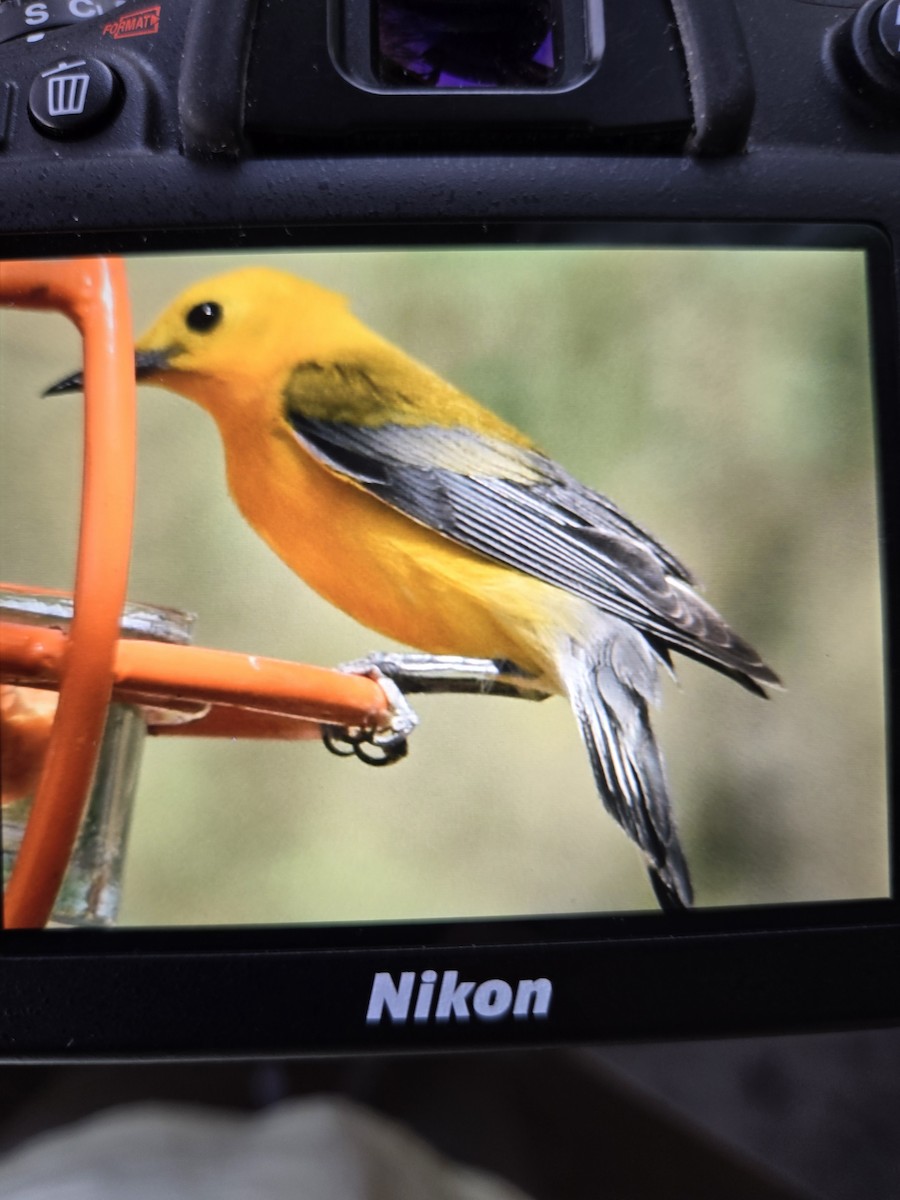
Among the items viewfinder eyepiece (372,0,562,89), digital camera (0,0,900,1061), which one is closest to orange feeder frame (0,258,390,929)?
digital camera (0,0,900,1061)

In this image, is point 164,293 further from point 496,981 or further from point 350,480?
point 496,981

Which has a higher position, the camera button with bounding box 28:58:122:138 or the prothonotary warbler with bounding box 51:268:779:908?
the camera button with bounding box 28:58:122:138

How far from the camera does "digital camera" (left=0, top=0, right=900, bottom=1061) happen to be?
30 centimetres

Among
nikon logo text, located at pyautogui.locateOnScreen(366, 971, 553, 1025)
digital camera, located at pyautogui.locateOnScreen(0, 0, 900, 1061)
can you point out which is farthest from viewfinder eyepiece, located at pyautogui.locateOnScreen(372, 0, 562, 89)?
nikon logo text, located at pyautogui.locateOnScreen(366, 971, 553, 1025)

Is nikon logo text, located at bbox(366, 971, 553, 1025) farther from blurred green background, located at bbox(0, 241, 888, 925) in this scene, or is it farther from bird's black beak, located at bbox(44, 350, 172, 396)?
bird's black beak, located at bbox(44, 350, 172, 396)

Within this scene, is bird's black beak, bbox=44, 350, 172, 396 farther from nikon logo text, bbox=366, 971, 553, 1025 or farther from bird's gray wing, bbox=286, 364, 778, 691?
nikon logo text, bbox=366, 971, 553, 1025

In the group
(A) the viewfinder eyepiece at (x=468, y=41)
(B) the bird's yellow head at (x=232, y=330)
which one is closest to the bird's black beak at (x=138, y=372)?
(B) the bird's yellow head at (x=232, y=330)

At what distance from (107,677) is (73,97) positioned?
0.16 m

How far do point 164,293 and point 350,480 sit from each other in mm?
71

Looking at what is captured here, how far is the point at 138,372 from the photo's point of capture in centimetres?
30

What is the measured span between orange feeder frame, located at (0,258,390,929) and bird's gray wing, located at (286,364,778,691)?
50 mm

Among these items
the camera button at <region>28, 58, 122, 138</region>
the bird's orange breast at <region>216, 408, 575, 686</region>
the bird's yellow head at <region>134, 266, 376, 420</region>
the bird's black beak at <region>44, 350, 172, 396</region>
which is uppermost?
the camera button at <region>28, 58, 122, 138</region>

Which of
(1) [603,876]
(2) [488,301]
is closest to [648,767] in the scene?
(1) [603,876]

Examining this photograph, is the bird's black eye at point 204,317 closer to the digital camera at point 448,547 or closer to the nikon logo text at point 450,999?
the digital camera at point 448,547
